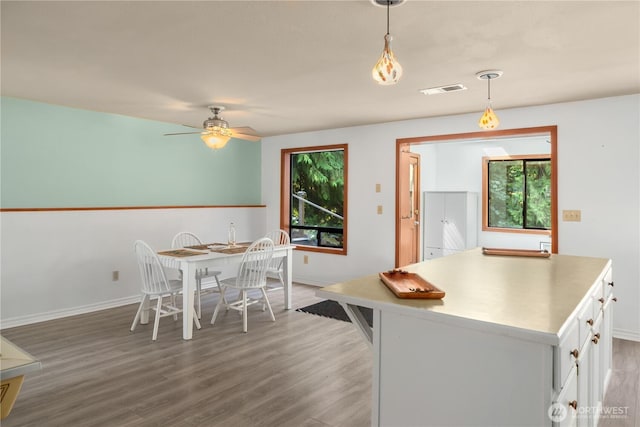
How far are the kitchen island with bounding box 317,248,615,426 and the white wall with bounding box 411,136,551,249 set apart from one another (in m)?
4.98

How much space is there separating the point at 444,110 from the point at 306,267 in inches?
118

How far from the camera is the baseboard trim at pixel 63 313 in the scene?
13.2 feet

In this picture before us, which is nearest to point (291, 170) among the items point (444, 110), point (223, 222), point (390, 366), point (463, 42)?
point (223, 222)

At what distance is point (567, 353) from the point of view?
143 cm

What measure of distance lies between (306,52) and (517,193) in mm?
5227

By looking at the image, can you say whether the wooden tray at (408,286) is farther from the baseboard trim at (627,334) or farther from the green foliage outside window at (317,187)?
the green foliage outside window at (317,187)

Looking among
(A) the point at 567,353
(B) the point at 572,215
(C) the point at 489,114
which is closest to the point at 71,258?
(C) the point at 489,114

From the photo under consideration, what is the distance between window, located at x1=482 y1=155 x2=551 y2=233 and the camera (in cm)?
657

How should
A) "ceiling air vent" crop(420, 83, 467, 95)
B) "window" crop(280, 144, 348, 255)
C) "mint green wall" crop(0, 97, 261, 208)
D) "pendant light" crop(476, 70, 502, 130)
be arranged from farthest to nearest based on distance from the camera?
1. "window" crop(280, 144, 348, 255)
2. "mint green wall" crop(0, 97, 261, 208)
3. "ceiling air vent" crop(420, 83, 467, 95)
4. "pendant light" crop(476, 70, 502, 130)

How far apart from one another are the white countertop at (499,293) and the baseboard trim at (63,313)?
3.76m

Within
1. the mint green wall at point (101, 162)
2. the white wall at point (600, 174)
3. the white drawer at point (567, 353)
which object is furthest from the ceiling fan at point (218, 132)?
the white drawer at point (567, 353)

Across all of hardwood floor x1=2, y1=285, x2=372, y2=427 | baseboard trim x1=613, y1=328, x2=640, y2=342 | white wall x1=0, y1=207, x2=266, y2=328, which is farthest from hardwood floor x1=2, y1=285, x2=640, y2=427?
white wall x1=0, y1=207, x2=266, y2=328

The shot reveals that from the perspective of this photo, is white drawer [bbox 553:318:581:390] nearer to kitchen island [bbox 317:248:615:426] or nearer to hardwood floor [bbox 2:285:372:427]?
kitchen island [bbox 317:248:615:426]

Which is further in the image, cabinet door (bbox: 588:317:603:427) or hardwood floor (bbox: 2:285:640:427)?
hardwood floor (bbox: 2:285:640:427)
